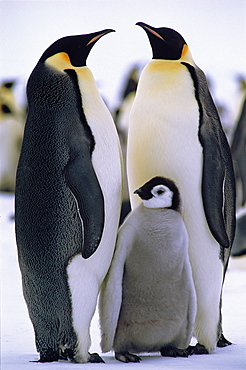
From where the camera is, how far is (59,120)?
1790 mm

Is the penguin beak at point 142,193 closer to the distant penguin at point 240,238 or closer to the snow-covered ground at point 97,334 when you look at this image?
the snow-covered ground at point 97,334

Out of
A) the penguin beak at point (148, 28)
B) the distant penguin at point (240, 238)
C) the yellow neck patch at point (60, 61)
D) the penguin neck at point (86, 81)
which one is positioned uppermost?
the penguin beak at point (148, 28)

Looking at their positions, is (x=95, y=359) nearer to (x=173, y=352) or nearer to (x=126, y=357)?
(x=126, y=357)

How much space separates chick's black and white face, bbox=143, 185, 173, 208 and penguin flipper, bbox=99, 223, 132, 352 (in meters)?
0.10

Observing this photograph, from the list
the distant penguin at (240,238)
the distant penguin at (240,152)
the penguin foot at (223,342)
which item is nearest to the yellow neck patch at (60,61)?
the penguin foot at (223,342)

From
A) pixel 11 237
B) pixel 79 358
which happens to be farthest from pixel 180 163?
pixel 11 237

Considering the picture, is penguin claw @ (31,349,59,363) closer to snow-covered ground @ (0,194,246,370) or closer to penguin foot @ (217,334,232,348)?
snow-covered ground @ (0,194,246,370)

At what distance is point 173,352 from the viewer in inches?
69.5

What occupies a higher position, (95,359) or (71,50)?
(71,50)

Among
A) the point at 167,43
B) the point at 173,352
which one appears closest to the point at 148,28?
the point at 167,43

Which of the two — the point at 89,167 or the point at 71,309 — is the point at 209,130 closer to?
the point at 89,167

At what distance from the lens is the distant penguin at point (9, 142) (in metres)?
5.56

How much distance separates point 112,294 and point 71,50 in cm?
73

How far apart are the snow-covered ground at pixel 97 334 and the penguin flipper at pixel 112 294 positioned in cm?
8
